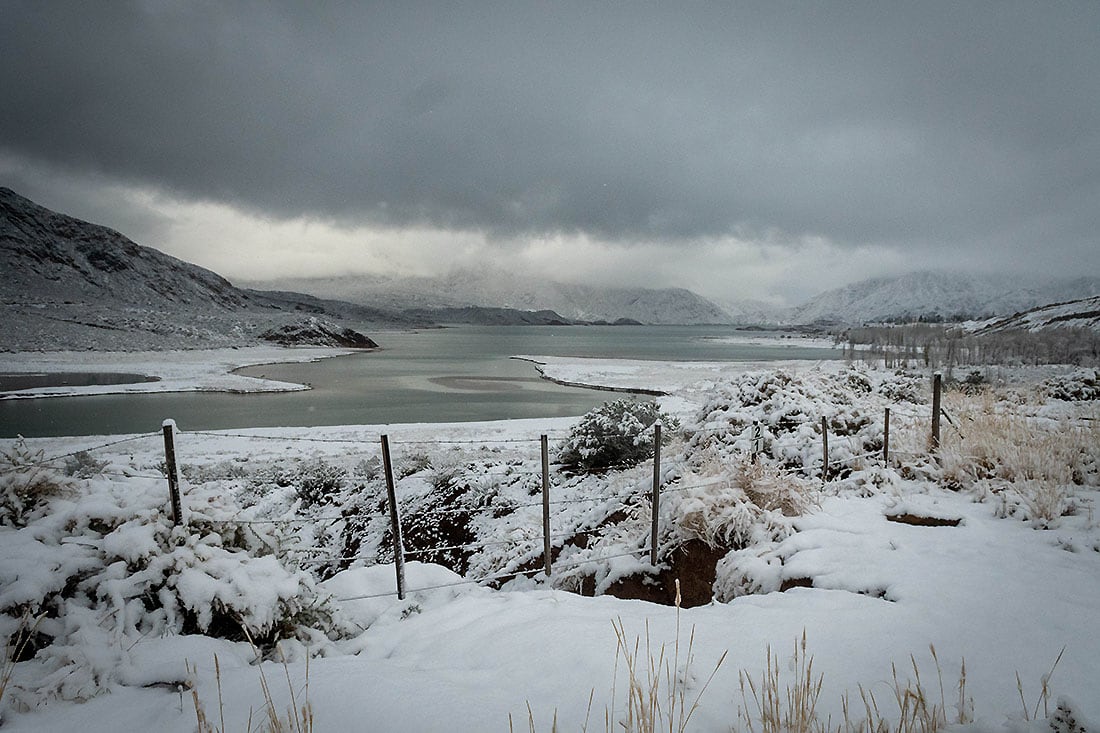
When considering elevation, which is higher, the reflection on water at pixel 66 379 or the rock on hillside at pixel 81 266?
the rock on hillside at pixel 81 266

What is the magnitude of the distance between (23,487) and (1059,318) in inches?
3950

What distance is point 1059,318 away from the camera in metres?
69.9

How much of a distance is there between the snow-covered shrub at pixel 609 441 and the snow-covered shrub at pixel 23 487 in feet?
25.9

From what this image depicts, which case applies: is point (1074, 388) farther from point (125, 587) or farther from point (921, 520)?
point (125, 587)

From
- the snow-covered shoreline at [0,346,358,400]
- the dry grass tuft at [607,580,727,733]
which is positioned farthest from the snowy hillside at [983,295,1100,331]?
the snow-covered shoreline at [0,346,358,400]

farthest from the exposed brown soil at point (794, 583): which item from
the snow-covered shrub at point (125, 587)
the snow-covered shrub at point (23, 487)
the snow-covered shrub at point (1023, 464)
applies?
the snow-covered shrub at point (23, 487)

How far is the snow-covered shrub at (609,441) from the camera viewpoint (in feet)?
34.2

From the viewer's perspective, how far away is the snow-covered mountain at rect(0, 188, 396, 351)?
171 feet

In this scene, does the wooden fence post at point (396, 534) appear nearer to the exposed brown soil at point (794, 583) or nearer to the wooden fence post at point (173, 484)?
the wooden fence post at point (173, 484)

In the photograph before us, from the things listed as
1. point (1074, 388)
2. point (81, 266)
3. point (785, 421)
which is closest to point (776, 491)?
point (785, 421)

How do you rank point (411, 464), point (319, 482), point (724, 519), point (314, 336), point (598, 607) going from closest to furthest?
point (598, 607) → point (724, 519) → point (319, 482) → point (411, 464) → point (314, 336)

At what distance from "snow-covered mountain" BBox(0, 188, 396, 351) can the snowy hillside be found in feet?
318

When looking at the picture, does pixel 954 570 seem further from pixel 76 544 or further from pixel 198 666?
pixel 76 544

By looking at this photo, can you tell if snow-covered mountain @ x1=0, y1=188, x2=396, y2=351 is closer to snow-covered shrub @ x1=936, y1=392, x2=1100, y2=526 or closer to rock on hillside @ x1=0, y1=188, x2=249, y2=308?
rock on hillside @ x1=0, y1=188, x2=249, y2=308
